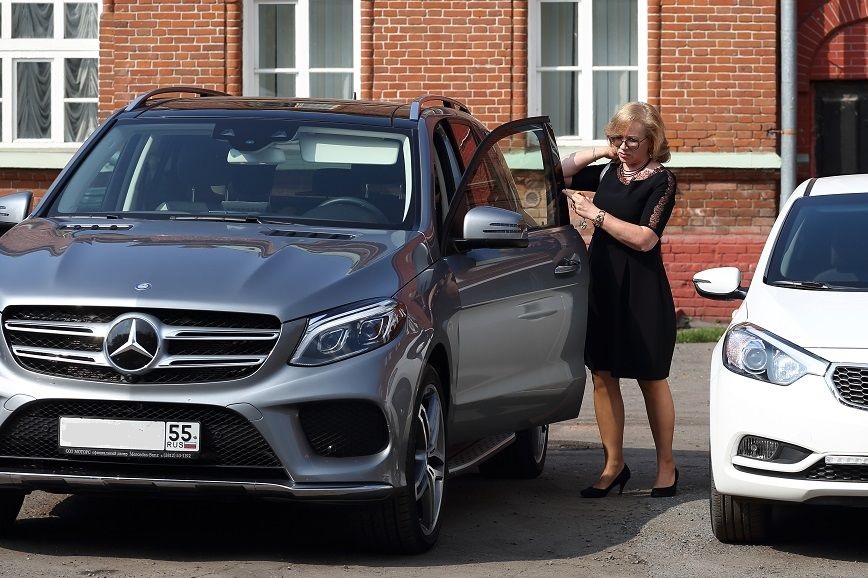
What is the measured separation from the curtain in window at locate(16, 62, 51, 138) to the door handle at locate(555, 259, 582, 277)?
11.1 metres

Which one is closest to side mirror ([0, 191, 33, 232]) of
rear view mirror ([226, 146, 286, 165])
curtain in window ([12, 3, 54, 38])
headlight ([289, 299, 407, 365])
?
rear view mirror ([226, 146, 286, 165])

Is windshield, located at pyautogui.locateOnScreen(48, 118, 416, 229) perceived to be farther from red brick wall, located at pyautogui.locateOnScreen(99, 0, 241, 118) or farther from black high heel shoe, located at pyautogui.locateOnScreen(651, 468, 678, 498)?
red brick wall, located at pyautogui.locateOnScreen(99, 0, 241, 118)

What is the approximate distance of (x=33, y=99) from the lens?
17875 mm

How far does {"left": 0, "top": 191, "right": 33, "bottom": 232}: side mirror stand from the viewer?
6797mm

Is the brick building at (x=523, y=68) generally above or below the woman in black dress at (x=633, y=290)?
above

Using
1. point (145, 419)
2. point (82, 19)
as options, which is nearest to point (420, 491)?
point (145, 419)

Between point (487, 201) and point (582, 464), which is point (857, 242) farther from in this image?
point (582, 464)

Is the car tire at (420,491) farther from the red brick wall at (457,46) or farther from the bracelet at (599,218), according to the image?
the red brick wall at (457,46)

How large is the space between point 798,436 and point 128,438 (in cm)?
237

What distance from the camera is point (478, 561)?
6.20m

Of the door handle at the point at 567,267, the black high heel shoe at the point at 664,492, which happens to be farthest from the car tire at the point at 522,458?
the door handle at the point at 567,267

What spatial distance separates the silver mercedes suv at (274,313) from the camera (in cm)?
562

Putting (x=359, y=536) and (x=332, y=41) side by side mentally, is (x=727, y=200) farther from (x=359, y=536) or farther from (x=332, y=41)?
(x=359, y=536)

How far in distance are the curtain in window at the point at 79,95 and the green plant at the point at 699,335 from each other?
6.61m
